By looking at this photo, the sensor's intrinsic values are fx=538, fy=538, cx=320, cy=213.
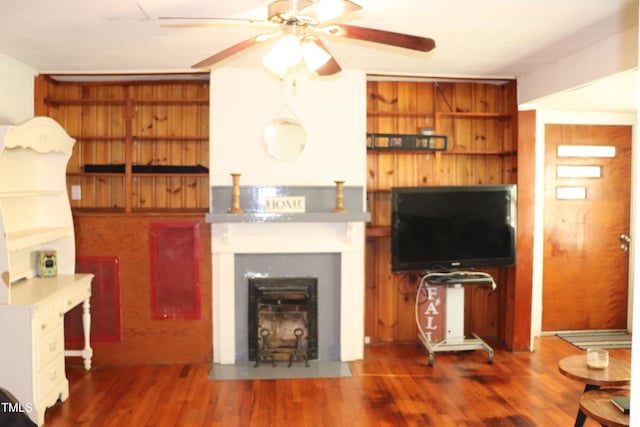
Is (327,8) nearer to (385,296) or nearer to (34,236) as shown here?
(34,236)

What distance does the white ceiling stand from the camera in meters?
2.74

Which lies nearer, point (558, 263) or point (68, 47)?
point (68, 47)

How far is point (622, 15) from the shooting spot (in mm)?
2889

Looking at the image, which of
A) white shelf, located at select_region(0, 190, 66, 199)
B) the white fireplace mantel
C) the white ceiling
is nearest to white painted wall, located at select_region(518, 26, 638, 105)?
the white ceiling

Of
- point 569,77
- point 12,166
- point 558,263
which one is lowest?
point 558,263

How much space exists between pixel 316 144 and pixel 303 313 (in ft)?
4.51

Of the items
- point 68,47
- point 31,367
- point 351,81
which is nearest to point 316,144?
point 351,81

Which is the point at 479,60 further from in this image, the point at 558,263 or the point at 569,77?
the point at 558,263

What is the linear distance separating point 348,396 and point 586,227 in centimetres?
298

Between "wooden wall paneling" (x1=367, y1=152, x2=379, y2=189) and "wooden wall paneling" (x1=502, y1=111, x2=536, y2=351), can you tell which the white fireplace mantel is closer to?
"wooden wall paneling" (x1=367, y1=152, x2=379, y2=189)

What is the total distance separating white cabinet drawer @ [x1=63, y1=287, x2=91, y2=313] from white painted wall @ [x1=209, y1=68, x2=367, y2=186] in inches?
49.9

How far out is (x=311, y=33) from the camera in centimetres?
237

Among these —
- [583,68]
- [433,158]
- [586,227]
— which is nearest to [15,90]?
[433,158]

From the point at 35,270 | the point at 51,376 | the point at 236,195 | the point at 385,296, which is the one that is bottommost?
the point at 51,376
